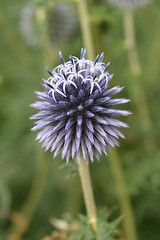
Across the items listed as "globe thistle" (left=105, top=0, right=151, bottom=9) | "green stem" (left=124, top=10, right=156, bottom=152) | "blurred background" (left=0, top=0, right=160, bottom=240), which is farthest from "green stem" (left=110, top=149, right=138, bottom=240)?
"globe thistle" (left=105, top=0, right=151, bottom=9)

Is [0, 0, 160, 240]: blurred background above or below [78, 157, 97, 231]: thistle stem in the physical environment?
above

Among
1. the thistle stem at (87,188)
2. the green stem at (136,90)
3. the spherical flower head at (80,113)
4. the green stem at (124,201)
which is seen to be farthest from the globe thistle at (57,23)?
the thistle stem at (87,188)

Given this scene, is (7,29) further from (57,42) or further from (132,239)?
(132,239)

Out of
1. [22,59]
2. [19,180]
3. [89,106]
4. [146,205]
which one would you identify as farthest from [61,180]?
[89,106]

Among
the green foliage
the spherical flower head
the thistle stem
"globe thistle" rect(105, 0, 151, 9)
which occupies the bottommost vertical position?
the green foliage

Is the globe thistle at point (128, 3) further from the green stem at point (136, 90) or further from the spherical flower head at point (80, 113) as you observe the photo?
the spherical flower head at point (80, 113)

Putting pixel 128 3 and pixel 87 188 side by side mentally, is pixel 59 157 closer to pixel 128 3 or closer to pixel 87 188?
pixel 87 188

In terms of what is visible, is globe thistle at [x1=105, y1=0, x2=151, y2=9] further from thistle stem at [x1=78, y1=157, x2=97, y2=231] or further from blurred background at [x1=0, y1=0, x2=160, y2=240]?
thistle stem at [x1=78, y1=157, x2=97, y2=231]
